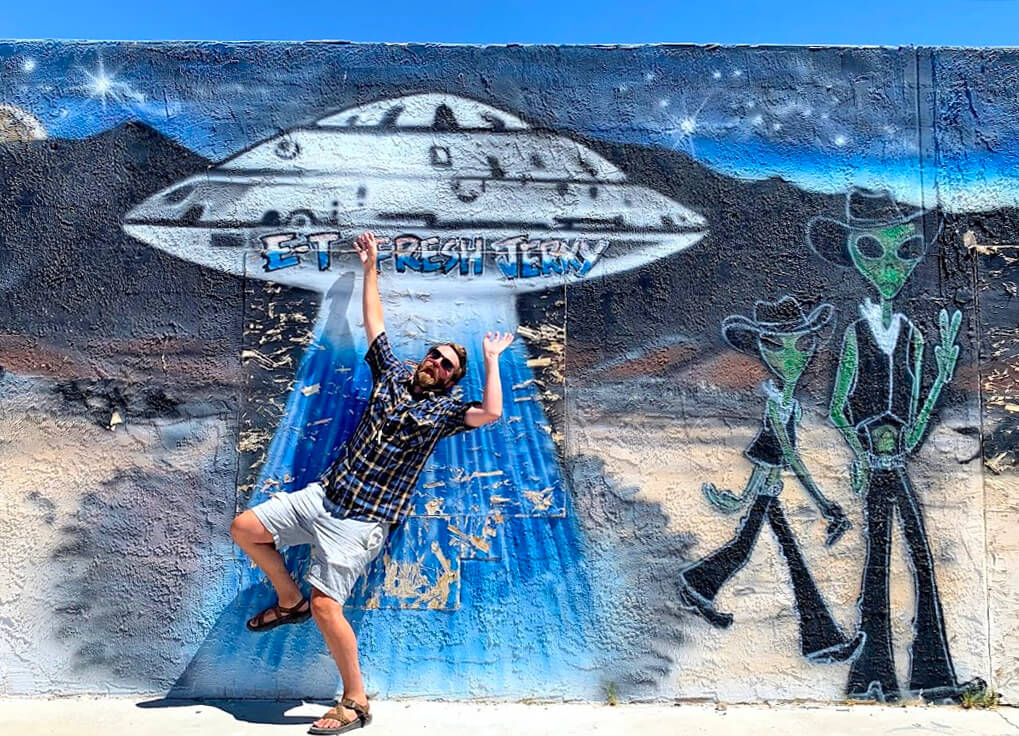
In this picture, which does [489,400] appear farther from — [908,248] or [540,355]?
[908,248]

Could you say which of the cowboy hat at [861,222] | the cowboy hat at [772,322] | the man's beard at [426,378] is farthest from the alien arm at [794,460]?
the man's beard at [426,378]

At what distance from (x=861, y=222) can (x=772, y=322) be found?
616 millimetres

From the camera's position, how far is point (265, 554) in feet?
12.3

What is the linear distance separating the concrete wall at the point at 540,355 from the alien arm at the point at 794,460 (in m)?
0.01

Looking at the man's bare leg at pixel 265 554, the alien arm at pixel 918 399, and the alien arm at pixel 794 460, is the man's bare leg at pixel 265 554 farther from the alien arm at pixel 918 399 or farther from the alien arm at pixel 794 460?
the alien arm at pixel 918 399

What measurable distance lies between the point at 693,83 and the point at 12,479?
3559mm

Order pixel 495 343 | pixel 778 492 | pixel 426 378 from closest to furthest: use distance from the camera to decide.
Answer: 1. pixel 426 378
2. pixel 495 343
3. pixel 778 492

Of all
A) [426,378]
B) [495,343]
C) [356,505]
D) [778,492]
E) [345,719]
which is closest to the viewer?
[345,719]

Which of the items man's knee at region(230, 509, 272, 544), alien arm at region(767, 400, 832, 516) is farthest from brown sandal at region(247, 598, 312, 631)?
alien arm at region(767, 400, 832, 516)

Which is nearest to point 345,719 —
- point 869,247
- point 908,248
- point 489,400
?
point 489,400

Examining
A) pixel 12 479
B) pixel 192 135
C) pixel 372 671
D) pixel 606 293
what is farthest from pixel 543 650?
pixel 192 135

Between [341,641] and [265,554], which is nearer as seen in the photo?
[341,641]

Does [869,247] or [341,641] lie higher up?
[869,247]

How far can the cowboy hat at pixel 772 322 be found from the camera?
162 inches
